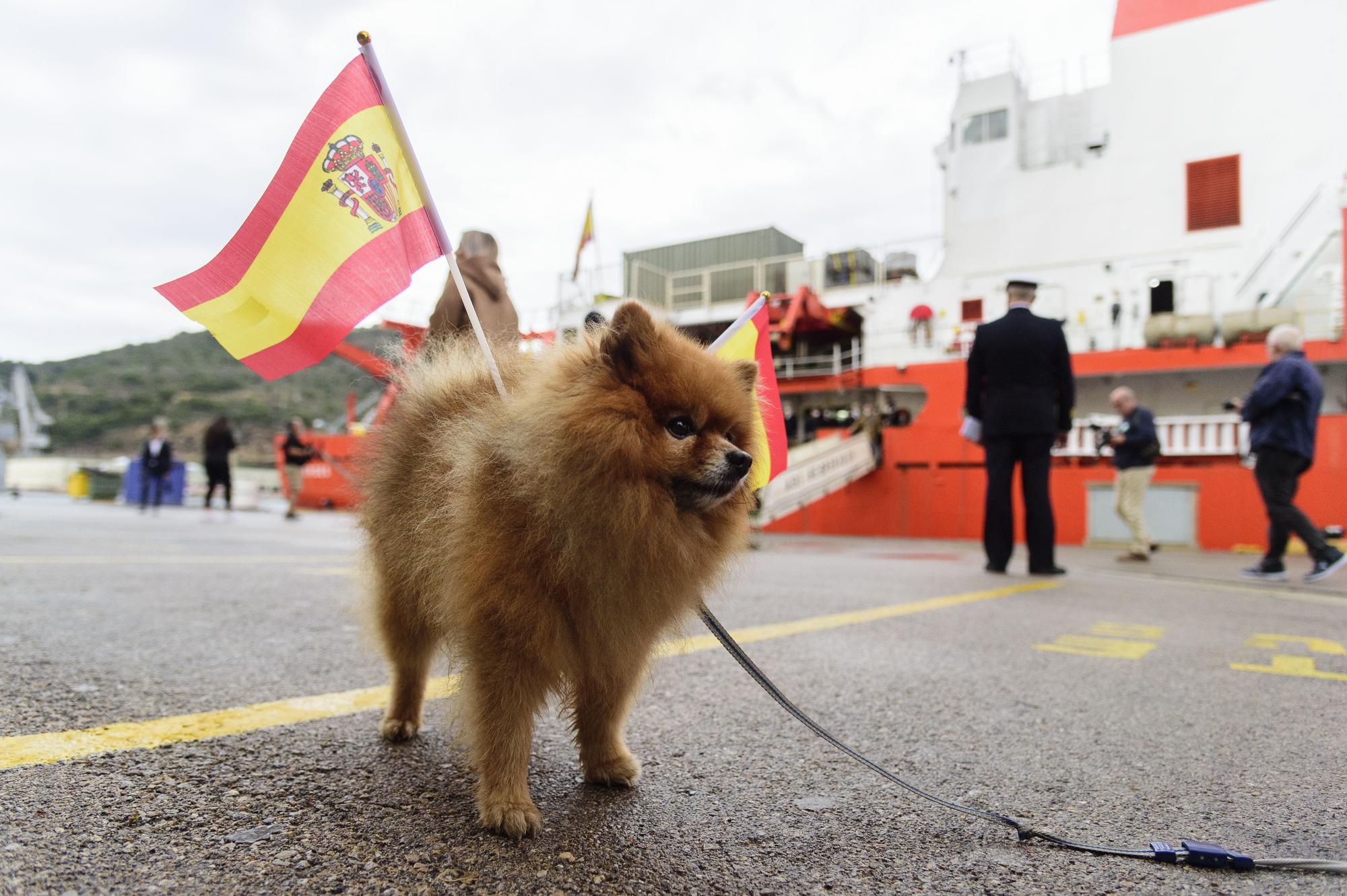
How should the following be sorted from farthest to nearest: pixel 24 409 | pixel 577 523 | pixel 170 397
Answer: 1. pixel 170 397
2. pixel 24 409
3. pixel 577 523

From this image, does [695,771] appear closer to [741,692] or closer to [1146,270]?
[741,692]

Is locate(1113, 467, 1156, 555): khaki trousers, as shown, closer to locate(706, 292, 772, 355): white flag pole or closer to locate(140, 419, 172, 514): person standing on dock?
locate(706, 292, 772, 355): white flag pole

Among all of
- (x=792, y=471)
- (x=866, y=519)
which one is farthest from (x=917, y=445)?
(x=792, y=471)

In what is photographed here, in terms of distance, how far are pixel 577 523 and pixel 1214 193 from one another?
1858 cm

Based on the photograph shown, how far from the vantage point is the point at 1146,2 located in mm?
16312

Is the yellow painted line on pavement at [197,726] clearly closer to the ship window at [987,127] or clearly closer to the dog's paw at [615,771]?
the dog's paw at [615,771]

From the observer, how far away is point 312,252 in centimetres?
203

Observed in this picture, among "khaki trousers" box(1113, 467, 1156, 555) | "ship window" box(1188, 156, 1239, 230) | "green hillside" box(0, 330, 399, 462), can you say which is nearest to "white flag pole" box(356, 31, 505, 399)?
"khaki trousers" box(1113, 467, 1156, 555)

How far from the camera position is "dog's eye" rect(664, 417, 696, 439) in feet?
5.81

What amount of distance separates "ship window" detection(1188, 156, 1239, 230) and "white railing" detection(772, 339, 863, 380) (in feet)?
23.1

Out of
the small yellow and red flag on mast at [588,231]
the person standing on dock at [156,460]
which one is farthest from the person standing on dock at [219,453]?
the small yellow and red flag on mast at [588,231]

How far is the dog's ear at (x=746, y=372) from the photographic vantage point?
1.98m

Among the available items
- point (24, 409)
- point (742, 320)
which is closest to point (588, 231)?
point (742, 320)

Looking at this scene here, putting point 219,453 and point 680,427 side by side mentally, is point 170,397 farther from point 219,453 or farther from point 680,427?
point 680,427
